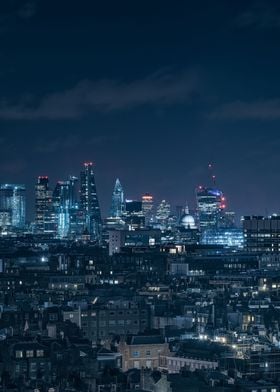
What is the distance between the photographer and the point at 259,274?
104 metres

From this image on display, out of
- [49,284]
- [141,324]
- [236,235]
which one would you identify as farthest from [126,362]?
[236,235]

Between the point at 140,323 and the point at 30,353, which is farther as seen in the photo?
the point at 140,323

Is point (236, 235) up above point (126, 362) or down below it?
above

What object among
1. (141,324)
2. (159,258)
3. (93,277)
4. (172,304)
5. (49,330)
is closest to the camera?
(49,330)

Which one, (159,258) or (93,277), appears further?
(159,258)

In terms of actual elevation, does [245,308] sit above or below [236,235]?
below

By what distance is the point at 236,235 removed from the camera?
584 ft

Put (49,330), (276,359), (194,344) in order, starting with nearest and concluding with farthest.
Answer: (276,359)
(194,344)
(49,330)

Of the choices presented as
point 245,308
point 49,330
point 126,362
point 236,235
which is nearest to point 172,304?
point 245,308

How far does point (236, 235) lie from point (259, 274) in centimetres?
7395

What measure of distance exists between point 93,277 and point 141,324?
34981mm

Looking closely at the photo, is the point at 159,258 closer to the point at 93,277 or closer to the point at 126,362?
the point at 93,277

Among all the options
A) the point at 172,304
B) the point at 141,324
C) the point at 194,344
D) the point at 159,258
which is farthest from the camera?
the point at 159,258

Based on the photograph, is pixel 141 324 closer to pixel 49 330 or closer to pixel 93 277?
pixel 49 330
